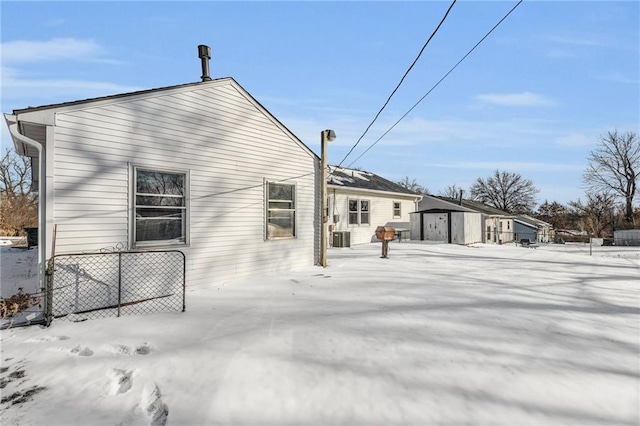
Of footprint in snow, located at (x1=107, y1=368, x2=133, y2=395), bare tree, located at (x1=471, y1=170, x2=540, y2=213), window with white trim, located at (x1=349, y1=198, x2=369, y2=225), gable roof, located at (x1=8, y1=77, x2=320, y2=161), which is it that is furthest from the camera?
bare tree, located at (x1=471, y1=170, x2=540, y2=213)

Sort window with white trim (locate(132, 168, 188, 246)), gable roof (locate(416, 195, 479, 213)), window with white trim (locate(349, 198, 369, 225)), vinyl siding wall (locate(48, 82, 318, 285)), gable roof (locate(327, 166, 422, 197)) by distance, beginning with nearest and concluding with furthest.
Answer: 1. vinyl siding wall (locate(48, 82, 318, 285))
2. window with white trim (locate(132, 168, 188, 246))
3. gable roof (locate(327, 166, 422, 197))
4. window with white trim (locate(349, 198, 369, 225))
5. gable roof (locate(416, 195, 479, 213))

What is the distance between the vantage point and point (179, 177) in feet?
21.7

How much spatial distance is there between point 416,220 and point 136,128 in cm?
1671

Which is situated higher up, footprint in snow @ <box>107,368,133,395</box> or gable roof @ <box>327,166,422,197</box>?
gable roof @ <box>327,166,422,197</box>

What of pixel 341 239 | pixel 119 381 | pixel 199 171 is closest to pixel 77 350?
pixel 119 381

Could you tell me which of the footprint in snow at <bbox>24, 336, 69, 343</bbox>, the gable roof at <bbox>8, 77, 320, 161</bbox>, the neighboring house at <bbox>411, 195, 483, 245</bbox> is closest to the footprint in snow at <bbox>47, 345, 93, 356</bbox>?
the footprint in snow at <bbox>24, 336, 69, 343</bbox>

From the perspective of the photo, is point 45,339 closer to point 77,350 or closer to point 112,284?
point 77,350

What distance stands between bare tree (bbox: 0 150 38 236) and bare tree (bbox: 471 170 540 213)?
56.1 metres

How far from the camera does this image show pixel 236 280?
753 centimetres

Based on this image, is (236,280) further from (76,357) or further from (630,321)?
(630,321)

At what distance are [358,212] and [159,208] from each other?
41.9 ft

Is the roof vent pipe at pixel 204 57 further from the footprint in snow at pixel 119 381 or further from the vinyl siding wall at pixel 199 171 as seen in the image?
the footprint in snow at pixel 119 381

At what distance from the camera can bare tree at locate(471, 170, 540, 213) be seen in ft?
163

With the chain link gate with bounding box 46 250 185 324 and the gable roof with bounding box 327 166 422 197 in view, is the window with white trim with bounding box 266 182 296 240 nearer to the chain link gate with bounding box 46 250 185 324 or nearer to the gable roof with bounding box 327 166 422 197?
the chain link gate with bounding box 46 250 185 324
